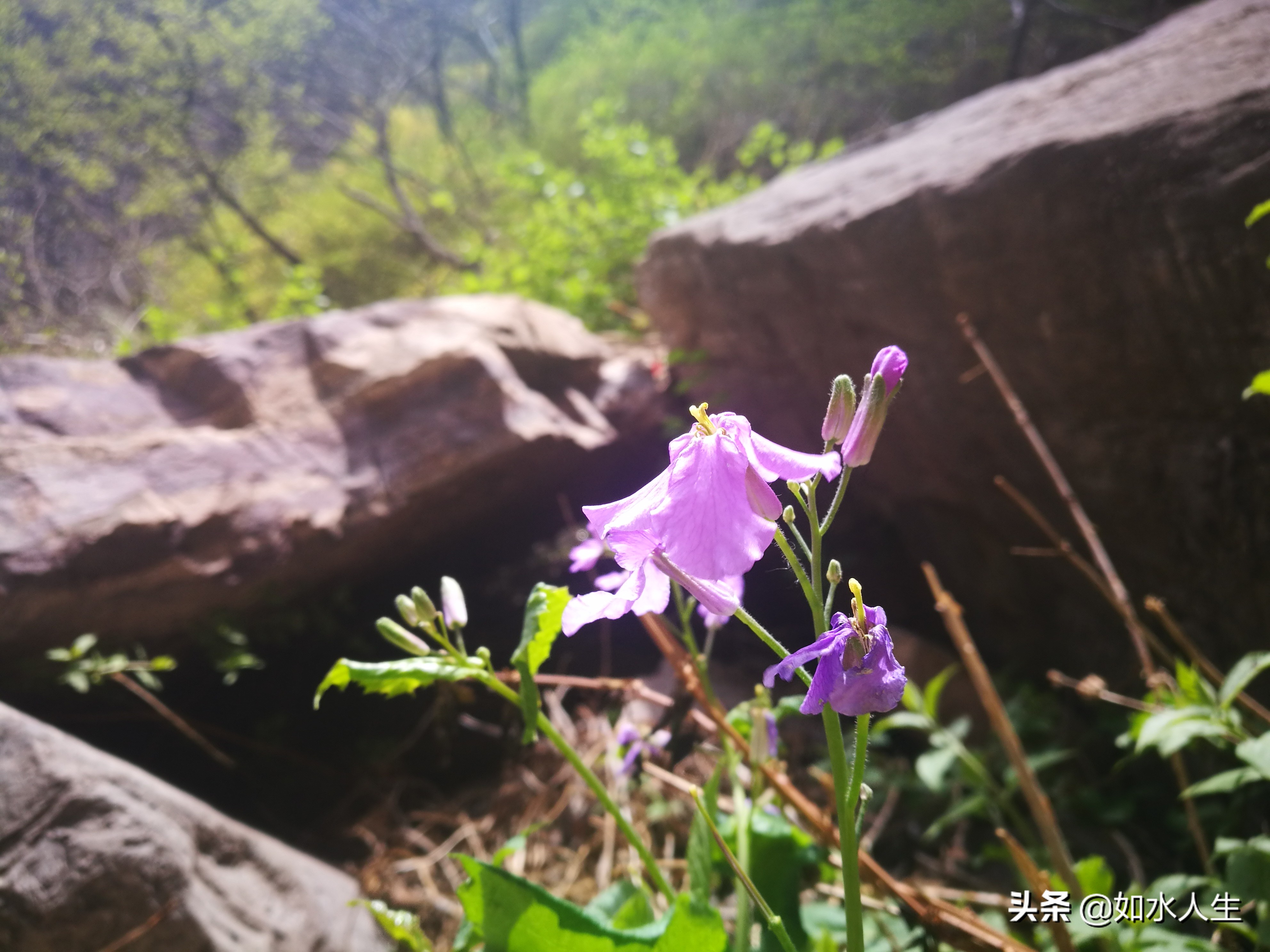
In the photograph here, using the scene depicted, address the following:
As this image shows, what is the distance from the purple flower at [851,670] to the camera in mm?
378

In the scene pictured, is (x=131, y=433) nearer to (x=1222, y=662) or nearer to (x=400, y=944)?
(x=400, y=944)

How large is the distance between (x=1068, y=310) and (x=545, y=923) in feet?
4.57

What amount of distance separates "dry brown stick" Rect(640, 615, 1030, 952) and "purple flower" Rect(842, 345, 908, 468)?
0.90 ft

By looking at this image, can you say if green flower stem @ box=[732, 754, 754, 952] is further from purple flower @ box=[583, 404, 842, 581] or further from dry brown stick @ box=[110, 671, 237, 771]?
dry brown stick @ box=[110, 671, 237, 771]

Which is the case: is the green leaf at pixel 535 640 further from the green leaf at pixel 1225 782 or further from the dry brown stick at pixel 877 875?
the green leaf at pixel 1225 782

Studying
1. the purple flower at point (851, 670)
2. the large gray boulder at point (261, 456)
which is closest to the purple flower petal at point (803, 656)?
the purple flower at point (851, 670)

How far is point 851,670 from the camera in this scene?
1.27 ft

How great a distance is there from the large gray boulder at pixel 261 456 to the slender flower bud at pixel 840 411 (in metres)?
1.40

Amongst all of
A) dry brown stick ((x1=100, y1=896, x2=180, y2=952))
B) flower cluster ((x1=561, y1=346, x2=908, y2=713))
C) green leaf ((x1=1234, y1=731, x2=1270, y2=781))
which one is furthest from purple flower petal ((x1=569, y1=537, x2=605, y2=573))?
dry brown stick ((x1=100, y1=896, x2=180, y2=952))

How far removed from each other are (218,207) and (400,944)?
2366 millimetres

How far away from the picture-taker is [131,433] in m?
1.58

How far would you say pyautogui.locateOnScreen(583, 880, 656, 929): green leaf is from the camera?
822 mm

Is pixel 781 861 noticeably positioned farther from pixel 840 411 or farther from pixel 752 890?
pixel 840 411

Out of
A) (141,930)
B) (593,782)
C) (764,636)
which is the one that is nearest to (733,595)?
(764,636)
